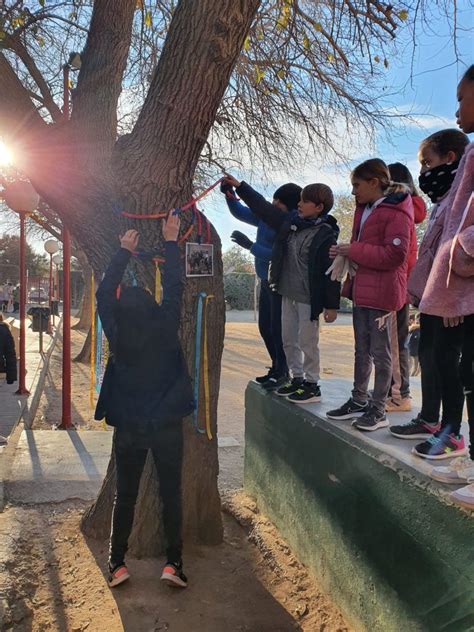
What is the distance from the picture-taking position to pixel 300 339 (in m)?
3.87

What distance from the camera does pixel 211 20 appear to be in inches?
132

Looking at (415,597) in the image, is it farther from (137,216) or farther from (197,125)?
(197,125)

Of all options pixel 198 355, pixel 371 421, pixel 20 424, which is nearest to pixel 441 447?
pixel 371 421

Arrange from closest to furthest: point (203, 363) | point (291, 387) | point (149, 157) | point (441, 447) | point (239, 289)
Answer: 1. point (441, 447)
2. point (149, 157)
3. point (203, 363)
4. point (291, 387)
5. point (239, 289)

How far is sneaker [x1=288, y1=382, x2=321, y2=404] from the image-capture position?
3.83 meters

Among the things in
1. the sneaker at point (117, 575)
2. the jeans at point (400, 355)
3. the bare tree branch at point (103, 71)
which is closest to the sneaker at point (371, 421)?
the jeans at point (400, 355)

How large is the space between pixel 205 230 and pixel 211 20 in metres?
1.31

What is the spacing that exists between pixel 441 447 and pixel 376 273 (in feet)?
3.74

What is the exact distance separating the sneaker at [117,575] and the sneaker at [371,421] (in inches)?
64.4

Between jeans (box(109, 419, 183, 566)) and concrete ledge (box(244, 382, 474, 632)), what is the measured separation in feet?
2.78

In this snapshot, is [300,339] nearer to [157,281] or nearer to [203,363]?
[203,363]

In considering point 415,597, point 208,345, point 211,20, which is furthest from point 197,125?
point 415,597

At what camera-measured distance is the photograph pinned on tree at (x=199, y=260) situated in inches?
146

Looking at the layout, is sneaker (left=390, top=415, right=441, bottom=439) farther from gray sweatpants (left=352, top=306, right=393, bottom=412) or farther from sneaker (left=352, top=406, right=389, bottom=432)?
gray sweatpants (left=352, top=306, right=393, bottom=412)
